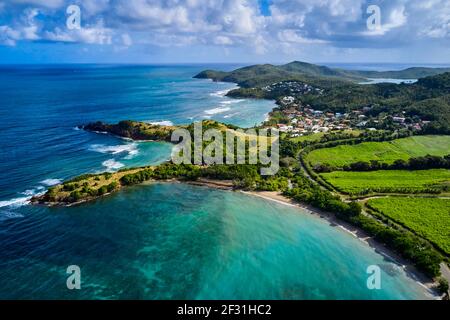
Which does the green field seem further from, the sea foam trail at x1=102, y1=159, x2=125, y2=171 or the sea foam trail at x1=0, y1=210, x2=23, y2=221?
the sea foam trail at x1=0, y1=210, x2=23, y2=221

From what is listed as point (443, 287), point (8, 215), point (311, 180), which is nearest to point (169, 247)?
point (8, 215)

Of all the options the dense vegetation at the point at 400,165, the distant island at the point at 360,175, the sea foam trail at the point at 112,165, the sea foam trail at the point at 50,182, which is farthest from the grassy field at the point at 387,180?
the sea foam trail at the point at 50,182

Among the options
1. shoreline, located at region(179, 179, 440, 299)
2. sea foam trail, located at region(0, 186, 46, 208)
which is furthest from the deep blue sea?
shoreline, located at region(179, 179, 440, 299)

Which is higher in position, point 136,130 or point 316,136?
point 136,130

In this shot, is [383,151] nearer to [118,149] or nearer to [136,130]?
[118,149]

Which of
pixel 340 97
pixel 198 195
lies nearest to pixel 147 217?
pixel 198 195

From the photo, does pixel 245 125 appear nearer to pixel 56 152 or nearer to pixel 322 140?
pixel 322 140
